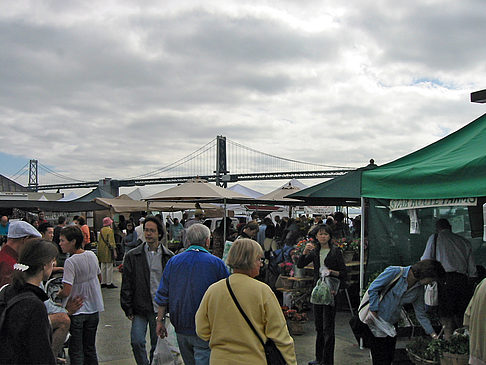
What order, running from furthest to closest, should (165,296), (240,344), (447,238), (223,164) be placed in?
(223,164)
(447,238)
(165,296)
(240,344)

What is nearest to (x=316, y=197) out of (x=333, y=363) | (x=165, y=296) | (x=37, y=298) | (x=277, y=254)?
(x=277, y=254)

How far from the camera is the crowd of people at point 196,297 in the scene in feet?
8.08

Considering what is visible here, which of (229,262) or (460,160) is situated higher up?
(460,160)

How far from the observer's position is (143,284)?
4.23 m

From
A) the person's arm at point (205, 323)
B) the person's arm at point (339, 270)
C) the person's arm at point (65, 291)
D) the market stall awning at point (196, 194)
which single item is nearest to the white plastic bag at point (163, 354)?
the person's arm at point (65, 291)

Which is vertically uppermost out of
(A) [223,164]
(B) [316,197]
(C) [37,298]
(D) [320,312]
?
(A) [223,164]

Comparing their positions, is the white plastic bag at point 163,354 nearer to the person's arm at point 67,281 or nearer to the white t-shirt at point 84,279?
the white t-shirt at point 84,279

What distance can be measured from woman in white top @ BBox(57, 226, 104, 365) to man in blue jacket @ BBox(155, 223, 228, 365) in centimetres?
78

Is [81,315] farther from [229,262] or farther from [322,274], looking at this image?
[322,274]

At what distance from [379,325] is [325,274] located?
4.11 ft

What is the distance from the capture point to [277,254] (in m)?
8.40

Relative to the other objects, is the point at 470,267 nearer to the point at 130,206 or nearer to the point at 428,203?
the point at 428,203

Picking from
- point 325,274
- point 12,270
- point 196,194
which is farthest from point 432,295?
point 196,194

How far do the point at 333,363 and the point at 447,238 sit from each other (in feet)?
6.50
